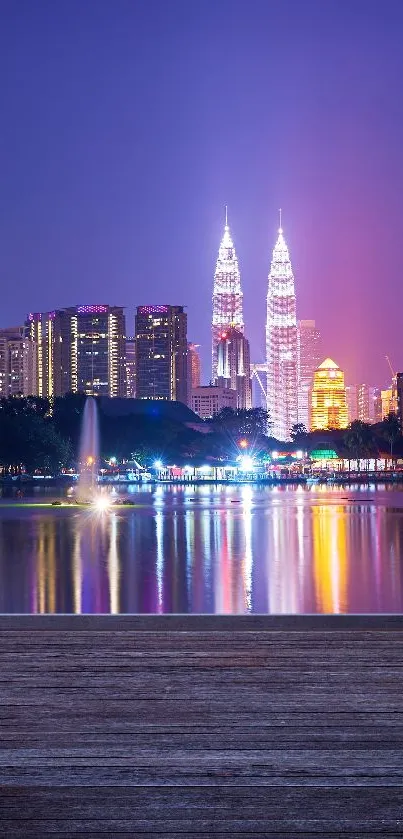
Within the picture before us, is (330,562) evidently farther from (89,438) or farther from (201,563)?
(89,438)

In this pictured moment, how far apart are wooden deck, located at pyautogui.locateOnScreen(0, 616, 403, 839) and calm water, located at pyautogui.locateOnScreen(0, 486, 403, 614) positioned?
28.1 feet

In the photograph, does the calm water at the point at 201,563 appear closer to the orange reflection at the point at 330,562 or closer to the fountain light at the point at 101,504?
the orange reflection at the point at 330,562

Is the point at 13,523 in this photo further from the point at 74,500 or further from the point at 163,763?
the point at 163,763

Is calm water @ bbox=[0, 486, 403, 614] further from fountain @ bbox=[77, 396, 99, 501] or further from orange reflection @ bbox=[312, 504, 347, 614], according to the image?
fountain @ bbox=[77, 396, 99, 501]

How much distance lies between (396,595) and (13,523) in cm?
2843

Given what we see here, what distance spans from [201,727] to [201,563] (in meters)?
22.4

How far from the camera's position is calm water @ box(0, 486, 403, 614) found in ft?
74.5

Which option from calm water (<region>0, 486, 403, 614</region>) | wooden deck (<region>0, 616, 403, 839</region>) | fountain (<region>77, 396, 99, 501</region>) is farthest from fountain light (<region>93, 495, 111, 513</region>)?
fountain (<region>77, 396, 99, 501</region>)

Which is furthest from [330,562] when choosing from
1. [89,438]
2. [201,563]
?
[89,438]

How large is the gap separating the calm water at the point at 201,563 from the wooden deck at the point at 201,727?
28.1 ft

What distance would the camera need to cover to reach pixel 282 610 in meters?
21.6

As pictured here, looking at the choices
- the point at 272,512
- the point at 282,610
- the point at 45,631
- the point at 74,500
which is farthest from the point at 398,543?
the point at 74,500

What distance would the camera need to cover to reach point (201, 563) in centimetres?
3112

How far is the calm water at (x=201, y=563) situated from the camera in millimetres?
22703
